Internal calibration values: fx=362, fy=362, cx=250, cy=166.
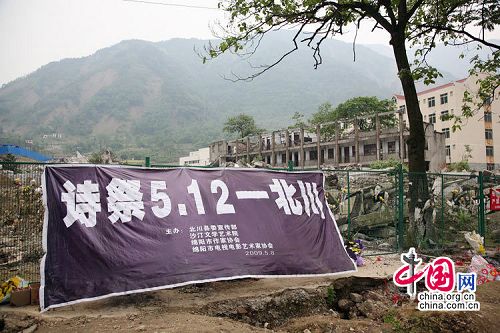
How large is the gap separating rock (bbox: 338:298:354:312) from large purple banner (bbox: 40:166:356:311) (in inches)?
18.7

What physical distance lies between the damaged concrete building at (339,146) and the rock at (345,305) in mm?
29301

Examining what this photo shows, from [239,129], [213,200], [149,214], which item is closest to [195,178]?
[213,200]

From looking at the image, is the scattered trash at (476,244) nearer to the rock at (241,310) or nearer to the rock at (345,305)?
the rock at (345,305)

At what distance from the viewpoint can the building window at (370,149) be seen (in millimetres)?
37844

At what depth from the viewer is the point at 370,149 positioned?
38406 mm

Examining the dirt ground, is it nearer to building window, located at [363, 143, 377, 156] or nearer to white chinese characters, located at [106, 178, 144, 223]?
white chinese characters, located at [106, 178, 144, 223]

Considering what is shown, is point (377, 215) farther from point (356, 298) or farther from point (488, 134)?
point (488, 134)

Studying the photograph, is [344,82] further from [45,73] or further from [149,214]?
[149,214]

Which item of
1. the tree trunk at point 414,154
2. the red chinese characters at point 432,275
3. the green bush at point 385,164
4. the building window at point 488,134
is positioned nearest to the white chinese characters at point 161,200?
the red chinese characters at point 432,275

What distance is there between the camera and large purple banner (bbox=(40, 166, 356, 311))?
4438mm

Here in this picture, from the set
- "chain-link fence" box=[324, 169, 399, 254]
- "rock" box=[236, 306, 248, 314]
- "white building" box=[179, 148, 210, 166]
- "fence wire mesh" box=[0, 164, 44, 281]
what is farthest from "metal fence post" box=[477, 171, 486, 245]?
"white building" box=[179, 148, 210, 166]

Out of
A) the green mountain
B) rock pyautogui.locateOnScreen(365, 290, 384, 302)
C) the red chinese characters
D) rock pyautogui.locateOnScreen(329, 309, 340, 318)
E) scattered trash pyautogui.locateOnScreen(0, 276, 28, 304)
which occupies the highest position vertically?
the green mountain

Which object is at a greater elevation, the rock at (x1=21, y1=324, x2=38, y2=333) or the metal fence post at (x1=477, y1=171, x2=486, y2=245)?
the metal fence post at (x1=477, y1=171, x2=486, y2=245)

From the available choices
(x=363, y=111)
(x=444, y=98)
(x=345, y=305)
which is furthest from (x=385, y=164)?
(x=345, y=305)
